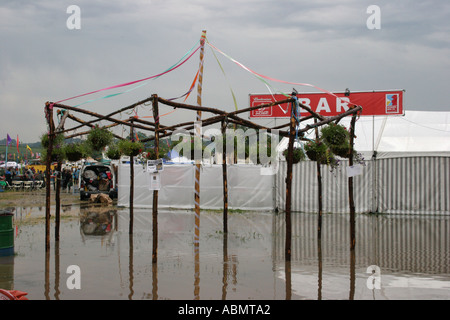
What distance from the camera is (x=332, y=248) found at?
41.3ft

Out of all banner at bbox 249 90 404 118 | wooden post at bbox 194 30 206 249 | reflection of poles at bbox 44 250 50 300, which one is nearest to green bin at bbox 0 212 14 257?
reflection of poles at bbox 44 250 50 300

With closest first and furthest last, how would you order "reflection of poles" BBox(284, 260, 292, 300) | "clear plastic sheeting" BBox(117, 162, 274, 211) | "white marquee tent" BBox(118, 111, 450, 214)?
1. "reflection of poles" BBox(284, 260, 292, 300)
2. "white marquee tent" BBox(118, 111, 450, 214)
3. "clear plastic sheeting" BBox(117, 162, 274, 211)

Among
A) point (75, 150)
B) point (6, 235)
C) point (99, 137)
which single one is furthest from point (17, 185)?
point (6, 235)

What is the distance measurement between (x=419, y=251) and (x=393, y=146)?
9.78m

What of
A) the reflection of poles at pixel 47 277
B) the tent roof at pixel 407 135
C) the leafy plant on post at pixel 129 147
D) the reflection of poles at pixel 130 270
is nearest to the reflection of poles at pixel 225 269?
the reflection of poles at pixel 130 270

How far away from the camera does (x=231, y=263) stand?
34.6 feet

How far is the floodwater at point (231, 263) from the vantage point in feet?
27.0

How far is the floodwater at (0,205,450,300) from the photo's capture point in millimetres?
8242

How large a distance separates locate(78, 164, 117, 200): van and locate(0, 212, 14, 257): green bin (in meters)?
16.8

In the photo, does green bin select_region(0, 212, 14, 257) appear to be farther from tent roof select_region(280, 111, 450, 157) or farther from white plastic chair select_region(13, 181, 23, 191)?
white plastic chair select_region(13, 181, 23, 191)

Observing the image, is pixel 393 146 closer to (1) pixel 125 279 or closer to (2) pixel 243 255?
(2) pixel 243 255

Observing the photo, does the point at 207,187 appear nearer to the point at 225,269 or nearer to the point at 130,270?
the point at 225,269

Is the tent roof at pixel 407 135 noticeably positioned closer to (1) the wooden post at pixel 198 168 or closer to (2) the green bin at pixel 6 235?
(1) the wooden post at pixel 198 168
